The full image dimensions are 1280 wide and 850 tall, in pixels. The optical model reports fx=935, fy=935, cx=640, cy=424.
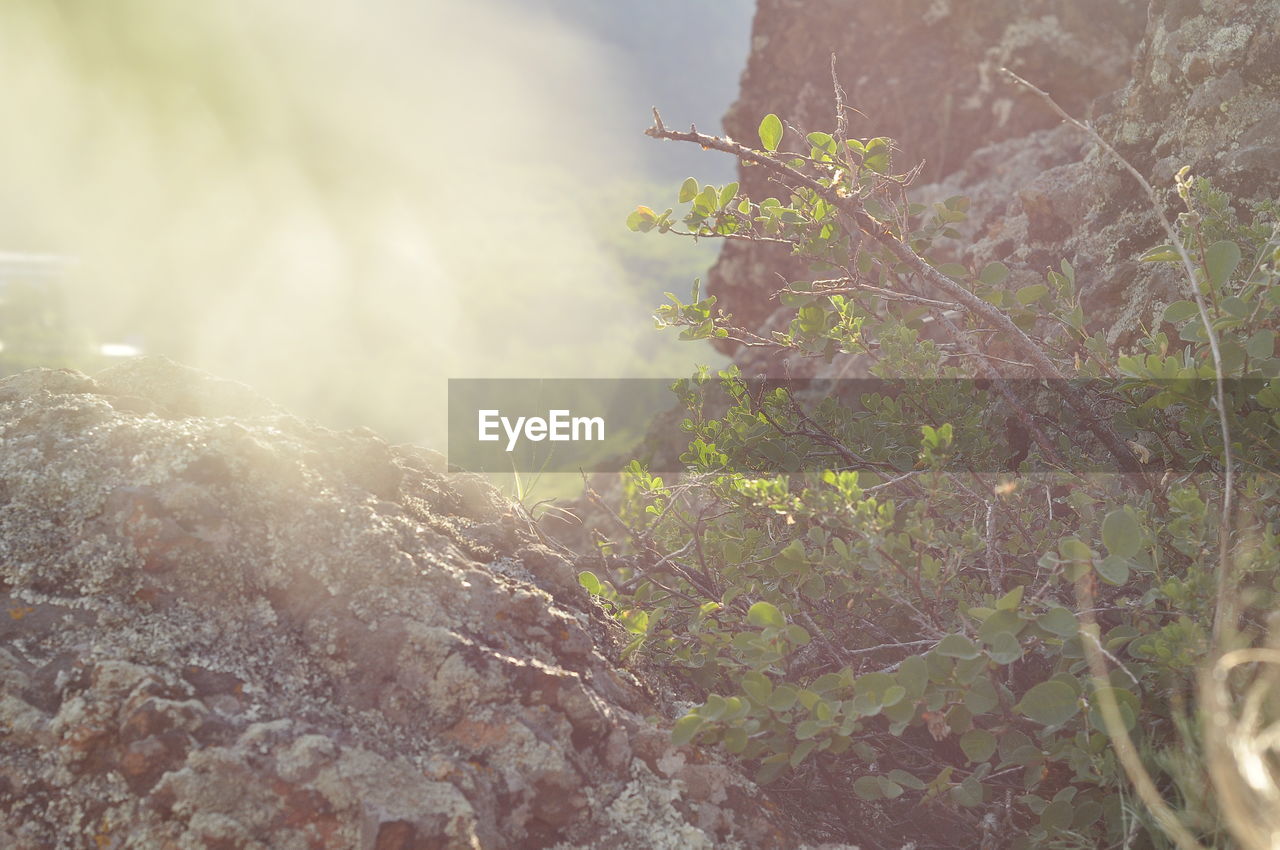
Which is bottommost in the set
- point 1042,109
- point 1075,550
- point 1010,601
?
point 1010,601

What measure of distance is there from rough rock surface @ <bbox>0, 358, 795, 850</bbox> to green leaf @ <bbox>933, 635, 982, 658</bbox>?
0.63 meters

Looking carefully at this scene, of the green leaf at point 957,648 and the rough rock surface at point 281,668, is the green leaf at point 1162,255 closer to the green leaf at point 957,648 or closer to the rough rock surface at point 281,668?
the green leaf at point 957,648

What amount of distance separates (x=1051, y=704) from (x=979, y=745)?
0.82ft

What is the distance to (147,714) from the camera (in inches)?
73.7

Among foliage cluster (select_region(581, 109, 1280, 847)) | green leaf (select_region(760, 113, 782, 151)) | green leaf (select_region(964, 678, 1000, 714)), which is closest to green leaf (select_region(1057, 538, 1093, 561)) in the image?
foliage cluster (select_region(581, 109, 1280, 847))

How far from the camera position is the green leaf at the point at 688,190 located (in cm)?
303

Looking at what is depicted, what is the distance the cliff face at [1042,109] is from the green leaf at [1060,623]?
1.80 meters

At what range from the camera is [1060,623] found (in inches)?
81.8

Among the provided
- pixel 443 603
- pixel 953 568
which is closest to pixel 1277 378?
pixel 953 568

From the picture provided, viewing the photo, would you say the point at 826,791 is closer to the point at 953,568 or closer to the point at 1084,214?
the point at 953,568

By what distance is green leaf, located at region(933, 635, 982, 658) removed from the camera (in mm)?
2117

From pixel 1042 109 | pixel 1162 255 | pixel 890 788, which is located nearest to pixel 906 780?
pixel 890 788

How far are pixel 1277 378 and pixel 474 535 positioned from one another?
2136mm

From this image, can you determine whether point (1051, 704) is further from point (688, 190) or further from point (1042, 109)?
point (1042, 109)
